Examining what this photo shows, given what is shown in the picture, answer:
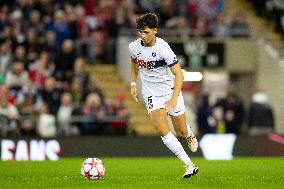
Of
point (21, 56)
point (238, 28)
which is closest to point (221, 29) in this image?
point (238, 28)

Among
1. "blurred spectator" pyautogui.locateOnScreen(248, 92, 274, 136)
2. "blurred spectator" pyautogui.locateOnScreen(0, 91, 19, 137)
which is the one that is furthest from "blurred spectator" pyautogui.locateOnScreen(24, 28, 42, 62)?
"blurred spectator" pyautogui.locateOnScreen(248, 92, 274, 136)

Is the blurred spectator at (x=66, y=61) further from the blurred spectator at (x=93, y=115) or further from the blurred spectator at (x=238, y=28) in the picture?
the blurred spectator at (x=238, y=28)

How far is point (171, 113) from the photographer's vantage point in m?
13.9

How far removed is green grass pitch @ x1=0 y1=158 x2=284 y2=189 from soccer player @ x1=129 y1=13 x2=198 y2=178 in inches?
23.3

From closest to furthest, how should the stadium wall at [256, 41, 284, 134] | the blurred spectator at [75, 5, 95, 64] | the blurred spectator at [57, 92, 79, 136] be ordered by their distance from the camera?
the blurred spectator at [57, 92, 79, 136]
the blurred spectator at [75, 5, 95, 64]
the stadium wall at [256, 41, 284, 134]

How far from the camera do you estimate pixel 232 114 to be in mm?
23531

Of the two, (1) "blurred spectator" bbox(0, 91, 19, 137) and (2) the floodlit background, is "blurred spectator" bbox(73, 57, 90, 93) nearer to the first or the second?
(2) the floodlit background

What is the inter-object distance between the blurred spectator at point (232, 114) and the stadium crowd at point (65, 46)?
259cm

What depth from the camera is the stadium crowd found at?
71.1ft

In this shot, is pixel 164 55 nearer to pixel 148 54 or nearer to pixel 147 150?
pixel 148 54

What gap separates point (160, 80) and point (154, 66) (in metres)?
0.23

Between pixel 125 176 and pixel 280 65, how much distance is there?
1220 centimetres

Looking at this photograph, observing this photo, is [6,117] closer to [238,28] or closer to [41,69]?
[41,69]

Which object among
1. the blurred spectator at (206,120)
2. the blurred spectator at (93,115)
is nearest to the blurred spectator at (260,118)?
the blurred spectator at (206,120)
